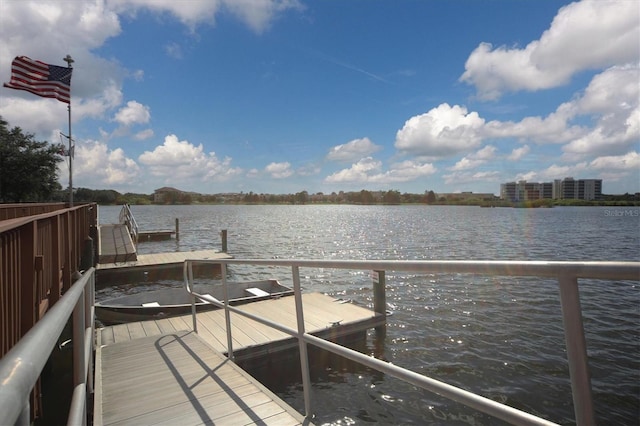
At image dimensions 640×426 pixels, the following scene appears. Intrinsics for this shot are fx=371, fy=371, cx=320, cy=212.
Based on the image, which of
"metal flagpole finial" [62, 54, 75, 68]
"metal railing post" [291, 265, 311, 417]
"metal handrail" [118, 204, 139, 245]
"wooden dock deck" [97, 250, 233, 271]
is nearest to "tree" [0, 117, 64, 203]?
"metal handrail" [118, 204, 139, 245]

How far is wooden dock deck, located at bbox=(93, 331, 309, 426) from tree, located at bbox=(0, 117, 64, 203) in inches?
1025

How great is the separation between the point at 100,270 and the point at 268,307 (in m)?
9.66

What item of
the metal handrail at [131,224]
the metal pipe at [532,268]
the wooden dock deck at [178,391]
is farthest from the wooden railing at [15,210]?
the metal handrail at [131,224]

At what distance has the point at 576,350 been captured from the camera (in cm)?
126

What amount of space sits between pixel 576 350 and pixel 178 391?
11.1 ft

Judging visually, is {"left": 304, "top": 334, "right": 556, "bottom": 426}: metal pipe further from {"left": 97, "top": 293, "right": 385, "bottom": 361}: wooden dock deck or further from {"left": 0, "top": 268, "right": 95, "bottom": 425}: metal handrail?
{"left": 97, "top": 293, "right": 385, "bottom": 361}: wooden dock deck

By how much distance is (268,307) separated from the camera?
8.42 m

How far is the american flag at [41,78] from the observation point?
48.6ft

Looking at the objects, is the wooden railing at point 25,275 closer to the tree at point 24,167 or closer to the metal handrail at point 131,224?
the metal handrail at point 131,224

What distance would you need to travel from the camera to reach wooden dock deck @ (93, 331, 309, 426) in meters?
3.03

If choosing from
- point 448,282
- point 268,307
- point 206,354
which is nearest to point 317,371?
point 268,307

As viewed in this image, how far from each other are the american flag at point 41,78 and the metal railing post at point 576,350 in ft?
62.3

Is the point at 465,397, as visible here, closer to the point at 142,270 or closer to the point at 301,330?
the point at 301,330

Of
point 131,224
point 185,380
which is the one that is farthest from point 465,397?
point 131,224
